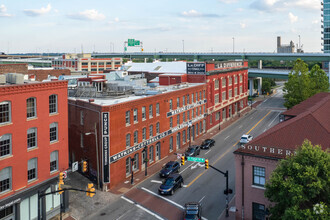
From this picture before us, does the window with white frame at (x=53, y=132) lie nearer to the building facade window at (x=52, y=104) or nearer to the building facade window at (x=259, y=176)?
the building facade window at (x=52, y=104)

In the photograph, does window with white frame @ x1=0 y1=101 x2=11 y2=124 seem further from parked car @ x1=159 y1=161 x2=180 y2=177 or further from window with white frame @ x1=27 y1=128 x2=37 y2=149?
parked car @ x1=159 y1=161 x2=180 y2=177

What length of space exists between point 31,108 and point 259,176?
914 inches

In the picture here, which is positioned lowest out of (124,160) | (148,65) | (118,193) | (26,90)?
(118,193)

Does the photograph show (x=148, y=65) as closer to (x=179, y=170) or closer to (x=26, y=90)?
(x=179, y=170)

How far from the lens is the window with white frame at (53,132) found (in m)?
34.4

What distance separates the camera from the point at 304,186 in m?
21.6

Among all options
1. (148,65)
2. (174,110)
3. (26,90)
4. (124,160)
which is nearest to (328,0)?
(148,65)

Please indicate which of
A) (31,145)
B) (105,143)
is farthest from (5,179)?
(105,143)

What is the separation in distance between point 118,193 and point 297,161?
2438cm

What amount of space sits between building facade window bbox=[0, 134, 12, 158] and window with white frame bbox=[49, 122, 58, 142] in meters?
5.06

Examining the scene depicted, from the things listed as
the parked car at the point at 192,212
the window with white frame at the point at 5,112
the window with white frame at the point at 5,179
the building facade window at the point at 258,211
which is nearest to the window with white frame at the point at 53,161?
the window with white frame at the point at 5,179

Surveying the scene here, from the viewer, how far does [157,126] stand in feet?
171

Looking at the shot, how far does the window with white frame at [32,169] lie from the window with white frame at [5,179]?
2.20m

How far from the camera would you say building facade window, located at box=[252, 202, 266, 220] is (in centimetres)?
3036
